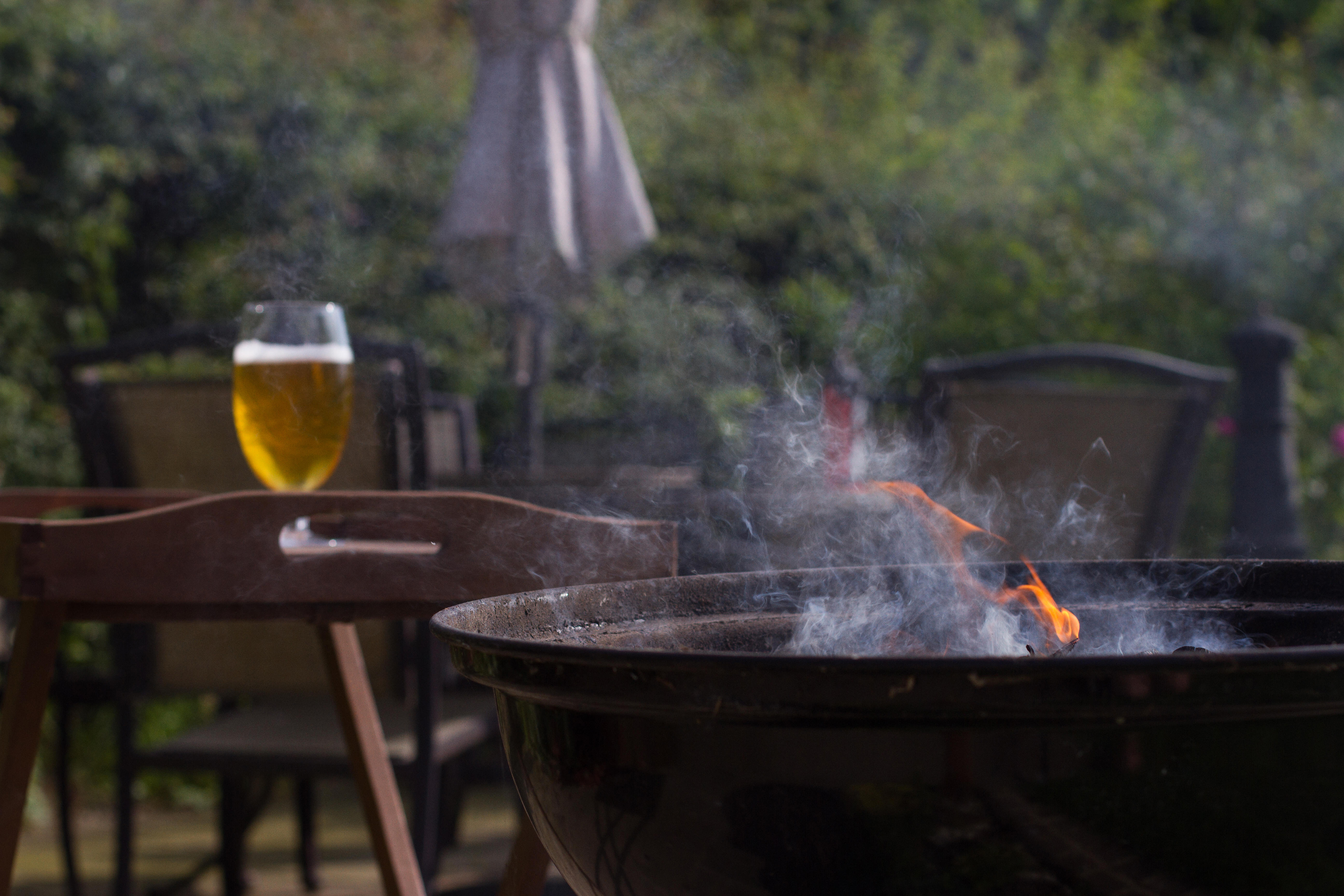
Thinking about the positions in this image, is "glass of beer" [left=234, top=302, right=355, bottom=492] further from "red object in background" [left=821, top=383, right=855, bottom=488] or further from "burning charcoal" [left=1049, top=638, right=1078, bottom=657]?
"red object in background" [left=821, top=383, right=855, bottom=488]

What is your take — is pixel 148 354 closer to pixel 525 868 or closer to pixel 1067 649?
pixel 525 868

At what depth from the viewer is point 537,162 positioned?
10.9 feet

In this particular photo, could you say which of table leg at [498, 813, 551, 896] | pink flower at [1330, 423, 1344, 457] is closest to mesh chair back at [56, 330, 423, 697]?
table leg at [498, 813, 551, 896]

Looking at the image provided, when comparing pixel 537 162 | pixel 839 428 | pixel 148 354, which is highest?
pixel 537 162

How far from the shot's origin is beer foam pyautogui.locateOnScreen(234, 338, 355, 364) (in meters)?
1.18

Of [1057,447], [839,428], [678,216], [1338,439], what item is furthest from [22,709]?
[678,216]

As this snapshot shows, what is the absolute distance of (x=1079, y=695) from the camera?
1.86 feet

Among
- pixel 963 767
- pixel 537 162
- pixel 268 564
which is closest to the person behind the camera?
pixel 963 767

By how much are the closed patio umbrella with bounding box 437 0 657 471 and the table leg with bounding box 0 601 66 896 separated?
2.17 meters

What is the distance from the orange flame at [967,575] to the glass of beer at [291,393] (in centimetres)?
55

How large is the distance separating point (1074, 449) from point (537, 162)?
1.82 m

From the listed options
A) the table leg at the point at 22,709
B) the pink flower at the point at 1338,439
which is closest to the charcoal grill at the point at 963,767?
the table leg at the point at 22,709

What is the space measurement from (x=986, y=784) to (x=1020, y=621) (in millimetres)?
497

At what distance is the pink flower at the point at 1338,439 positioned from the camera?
4098 mm
